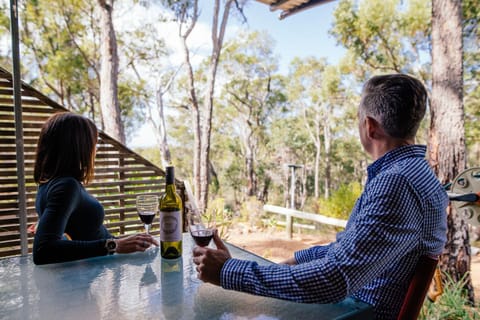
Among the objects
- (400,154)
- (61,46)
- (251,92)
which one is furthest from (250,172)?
(400,154)

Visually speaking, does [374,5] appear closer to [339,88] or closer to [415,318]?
[339,88]

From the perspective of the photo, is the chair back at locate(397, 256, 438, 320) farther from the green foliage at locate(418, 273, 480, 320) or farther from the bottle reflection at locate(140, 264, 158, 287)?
the green foliage at locate(418, 273, 480, 320)

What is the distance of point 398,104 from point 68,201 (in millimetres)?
1107

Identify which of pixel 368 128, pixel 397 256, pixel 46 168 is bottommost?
pixel 397 256

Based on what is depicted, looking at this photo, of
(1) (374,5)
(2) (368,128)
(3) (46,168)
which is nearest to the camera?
(2) (368,128)

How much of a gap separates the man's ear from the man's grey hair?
0.01m

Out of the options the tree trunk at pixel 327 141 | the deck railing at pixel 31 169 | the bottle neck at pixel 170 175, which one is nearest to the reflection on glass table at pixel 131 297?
the bottle neck at pixel 170 175

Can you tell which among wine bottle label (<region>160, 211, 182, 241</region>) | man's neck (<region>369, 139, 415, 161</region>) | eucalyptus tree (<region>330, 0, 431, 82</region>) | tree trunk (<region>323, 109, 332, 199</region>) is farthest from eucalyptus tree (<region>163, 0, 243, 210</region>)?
tree trunk (<region>323, 109, 332, 199</region>)

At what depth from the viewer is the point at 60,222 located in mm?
1165

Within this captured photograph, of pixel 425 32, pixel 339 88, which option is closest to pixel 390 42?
pixel 425 32

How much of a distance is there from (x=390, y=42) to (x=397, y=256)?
919 cm

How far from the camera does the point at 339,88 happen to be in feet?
→ 42.6

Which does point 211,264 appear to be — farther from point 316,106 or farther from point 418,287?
point 316,106

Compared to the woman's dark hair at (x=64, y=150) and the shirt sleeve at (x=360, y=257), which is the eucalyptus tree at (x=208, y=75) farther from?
the shirt sleeve at (x=360, y=257)
